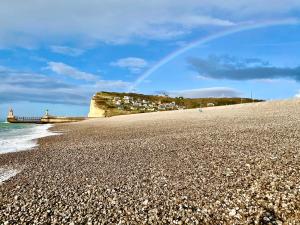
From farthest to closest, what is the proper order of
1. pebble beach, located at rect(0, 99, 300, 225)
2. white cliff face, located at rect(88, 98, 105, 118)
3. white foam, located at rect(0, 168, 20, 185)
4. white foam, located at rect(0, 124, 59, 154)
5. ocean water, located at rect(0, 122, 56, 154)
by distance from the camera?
1. white cliff face, located at rect(88, 98, 105, 118)
2. ocean water, located at rect(0, 122, 56, 154)
3. white foam, located at rect(0, 124, 59, 154)
4. white foam, located at rect(0, 168, 20, 185)
5. pebble beach, located at rect(0, 99, 300, 225)

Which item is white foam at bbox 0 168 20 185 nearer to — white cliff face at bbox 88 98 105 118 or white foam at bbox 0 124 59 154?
white foam at bbox 0 124 59 154

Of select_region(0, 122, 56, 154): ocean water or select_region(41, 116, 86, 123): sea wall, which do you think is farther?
select_region(41, 116, 86, 123): sea wall

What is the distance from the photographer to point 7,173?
20.4m

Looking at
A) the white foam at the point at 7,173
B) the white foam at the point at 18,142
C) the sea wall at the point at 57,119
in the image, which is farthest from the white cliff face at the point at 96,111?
the white foam at the point at 7,173

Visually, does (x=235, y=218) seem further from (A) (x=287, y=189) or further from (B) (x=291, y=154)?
(B) (x=291, y=154)

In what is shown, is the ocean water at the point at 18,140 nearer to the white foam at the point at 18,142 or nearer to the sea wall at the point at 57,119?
the white foam at the point at 18,142

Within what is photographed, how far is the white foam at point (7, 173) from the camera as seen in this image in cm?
1881

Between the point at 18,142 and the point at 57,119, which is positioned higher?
the point at 57,119

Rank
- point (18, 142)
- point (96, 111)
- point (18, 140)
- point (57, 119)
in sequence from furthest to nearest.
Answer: point (96, 111)
point (57, 119)
point (18, 140)
point (18, 142)

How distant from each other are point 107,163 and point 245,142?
980 centimetres

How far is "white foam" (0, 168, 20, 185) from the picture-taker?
61.7ft

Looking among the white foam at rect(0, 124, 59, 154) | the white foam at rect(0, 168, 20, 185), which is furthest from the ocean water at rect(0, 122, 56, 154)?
the white foam at rect(0, 168, 20, 185)

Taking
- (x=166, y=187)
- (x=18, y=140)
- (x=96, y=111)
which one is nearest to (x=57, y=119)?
(x=96, y=111)

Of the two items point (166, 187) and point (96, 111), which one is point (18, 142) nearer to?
point (166, 187)
